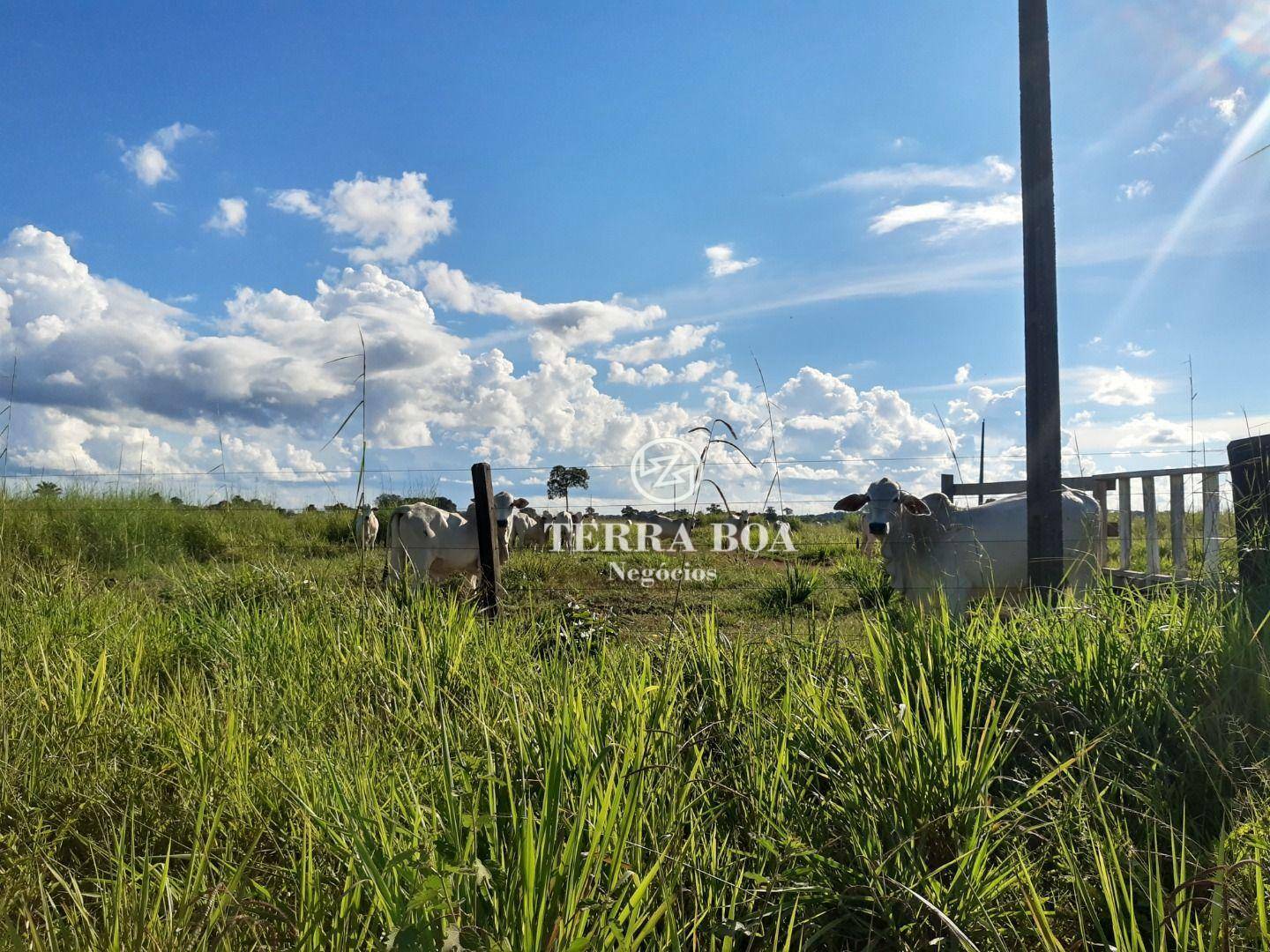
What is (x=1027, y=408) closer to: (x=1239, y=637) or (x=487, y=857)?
(x=1239, y=637)

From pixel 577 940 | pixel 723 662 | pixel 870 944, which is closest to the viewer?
pixel 577 940

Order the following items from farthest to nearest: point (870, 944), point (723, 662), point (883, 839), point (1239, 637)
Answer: point (723, 662)
point (1239, 637)
point (883, 839)
point (870, 944)

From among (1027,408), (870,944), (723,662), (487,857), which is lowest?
(870,944)

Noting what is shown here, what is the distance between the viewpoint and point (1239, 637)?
320cm

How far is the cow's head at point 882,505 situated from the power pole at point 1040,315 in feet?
6.69

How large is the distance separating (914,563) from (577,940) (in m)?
6.92

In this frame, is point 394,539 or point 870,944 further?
point 394,539

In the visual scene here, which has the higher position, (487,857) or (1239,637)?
(1239,637)

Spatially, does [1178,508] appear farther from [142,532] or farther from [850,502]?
[142,532]

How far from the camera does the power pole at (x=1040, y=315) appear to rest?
19.0ft

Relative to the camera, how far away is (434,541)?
Answer: 995cm

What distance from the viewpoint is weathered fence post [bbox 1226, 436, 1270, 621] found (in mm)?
3885

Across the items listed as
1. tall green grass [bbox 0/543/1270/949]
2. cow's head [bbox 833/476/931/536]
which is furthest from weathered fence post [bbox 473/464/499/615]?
cow's head [bbox 833/476/931/536]

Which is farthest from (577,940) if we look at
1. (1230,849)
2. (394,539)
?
(394,539)
